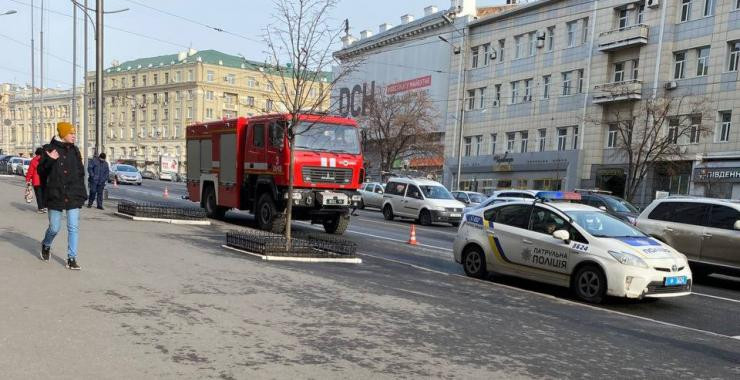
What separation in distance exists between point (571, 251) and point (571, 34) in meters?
35.6

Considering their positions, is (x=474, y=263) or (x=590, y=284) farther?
(x=474, y=263)

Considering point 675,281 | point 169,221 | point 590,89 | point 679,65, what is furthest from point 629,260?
point 590,89

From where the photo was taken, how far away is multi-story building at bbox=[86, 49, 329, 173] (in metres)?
92.7

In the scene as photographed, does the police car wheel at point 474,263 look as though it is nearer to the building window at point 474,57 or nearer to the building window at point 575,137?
the building window at point 575,137

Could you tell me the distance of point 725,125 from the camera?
30438mm

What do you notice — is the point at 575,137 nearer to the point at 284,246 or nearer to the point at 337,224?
the point at 337,224

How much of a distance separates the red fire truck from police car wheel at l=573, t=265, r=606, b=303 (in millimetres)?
6736

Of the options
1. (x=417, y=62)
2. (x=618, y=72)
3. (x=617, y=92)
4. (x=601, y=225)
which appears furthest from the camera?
(x=417, y=62)

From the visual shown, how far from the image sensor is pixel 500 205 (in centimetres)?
1008

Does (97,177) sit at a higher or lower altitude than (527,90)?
lower

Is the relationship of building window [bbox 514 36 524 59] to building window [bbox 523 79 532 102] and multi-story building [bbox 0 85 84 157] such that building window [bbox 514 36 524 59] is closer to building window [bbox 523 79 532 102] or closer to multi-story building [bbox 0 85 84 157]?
building window [bbox 523 79 532 102]

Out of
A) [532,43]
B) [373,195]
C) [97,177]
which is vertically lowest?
[373,195]

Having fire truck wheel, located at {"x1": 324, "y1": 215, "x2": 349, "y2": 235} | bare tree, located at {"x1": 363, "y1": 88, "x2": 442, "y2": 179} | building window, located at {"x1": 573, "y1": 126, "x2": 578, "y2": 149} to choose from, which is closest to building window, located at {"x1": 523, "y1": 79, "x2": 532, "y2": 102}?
building window, located at {"x1": 573, "y1": 126, "x2": 578, "y2": 149}

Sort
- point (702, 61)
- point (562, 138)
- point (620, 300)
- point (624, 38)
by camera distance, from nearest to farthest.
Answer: point (620, 300)
point (702, 61)
point (624, 38)
point (562, 138)
